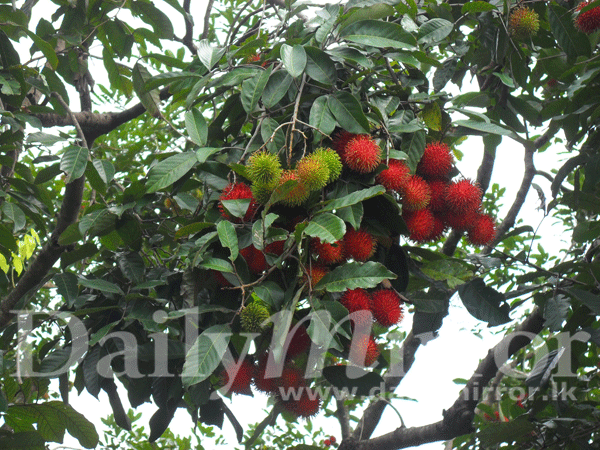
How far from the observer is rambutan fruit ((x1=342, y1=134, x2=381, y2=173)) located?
117 centimetres

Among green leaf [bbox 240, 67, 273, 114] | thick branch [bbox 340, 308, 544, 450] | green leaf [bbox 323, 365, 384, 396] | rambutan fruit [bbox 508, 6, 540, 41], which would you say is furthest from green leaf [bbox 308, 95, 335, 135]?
thick branch [bbox 340, 308, 544, 450]

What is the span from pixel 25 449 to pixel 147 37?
4.42ft

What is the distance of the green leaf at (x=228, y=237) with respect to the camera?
41.8 inches

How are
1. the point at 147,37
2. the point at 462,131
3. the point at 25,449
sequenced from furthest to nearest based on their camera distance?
1. the point at 147,37
2. the point at 25,449
3. the point at 462,131

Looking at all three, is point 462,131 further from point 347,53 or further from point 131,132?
point 131,132

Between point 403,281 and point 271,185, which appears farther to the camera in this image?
point 403,281

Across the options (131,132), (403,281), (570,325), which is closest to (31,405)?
(403,281)

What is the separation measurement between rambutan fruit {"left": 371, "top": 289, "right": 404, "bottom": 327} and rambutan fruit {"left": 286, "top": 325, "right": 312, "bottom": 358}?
131 millimetres

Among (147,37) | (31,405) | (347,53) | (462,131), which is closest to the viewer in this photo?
(347,53)

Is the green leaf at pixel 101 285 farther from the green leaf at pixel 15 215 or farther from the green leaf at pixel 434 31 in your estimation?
the green leaf at pixel 434 31

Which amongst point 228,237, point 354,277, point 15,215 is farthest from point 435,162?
point 15,215

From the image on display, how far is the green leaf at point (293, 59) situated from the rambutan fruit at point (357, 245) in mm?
318

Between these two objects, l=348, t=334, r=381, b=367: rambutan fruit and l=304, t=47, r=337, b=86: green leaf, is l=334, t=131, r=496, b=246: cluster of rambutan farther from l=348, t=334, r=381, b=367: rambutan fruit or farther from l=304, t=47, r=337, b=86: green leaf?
l=348, t=334, r=381, b=367: rambutan fruit

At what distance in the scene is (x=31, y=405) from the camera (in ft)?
5.36
